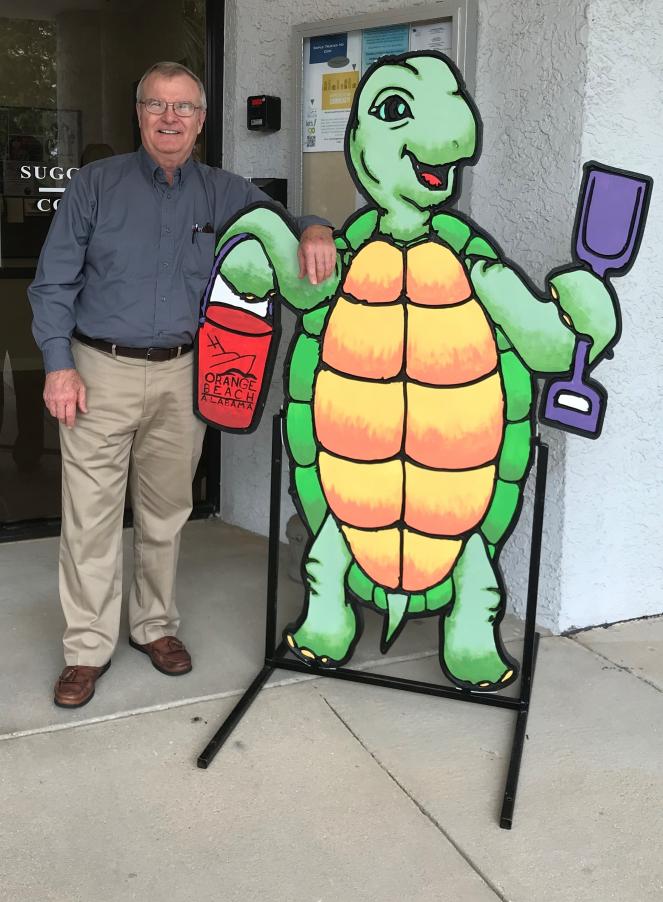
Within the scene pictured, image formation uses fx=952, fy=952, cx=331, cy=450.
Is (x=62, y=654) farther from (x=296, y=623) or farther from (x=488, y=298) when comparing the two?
(x=488, y=298)

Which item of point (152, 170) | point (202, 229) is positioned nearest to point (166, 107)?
point (152, 170)

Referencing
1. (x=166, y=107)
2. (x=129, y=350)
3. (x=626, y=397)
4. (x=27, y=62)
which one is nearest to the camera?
(x=166, y=107)

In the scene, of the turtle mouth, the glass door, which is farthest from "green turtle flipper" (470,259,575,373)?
the glass door

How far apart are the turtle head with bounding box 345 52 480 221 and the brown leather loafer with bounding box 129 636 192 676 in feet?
4.95

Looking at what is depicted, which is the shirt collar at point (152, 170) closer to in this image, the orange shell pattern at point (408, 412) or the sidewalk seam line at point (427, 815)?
the orange shell pattern at point (408, 412)

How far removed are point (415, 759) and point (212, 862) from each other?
2.12 feet

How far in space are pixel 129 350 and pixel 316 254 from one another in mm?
633

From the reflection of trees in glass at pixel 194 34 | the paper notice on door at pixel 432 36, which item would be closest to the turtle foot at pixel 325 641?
the paper notice on door at pixel 432 36

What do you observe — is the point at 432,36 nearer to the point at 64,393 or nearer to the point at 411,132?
the point at 411,132

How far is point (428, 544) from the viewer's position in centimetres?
264

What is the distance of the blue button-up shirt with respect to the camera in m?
2.63

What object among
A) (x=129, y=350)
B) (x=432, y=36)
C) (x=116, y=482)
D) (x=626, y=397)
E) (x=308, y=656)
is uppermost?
(x=432, y=36)

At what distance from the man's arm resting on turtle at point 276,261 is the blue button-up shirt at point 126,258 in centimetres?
12

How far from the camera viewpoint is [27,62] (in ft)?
12.5
